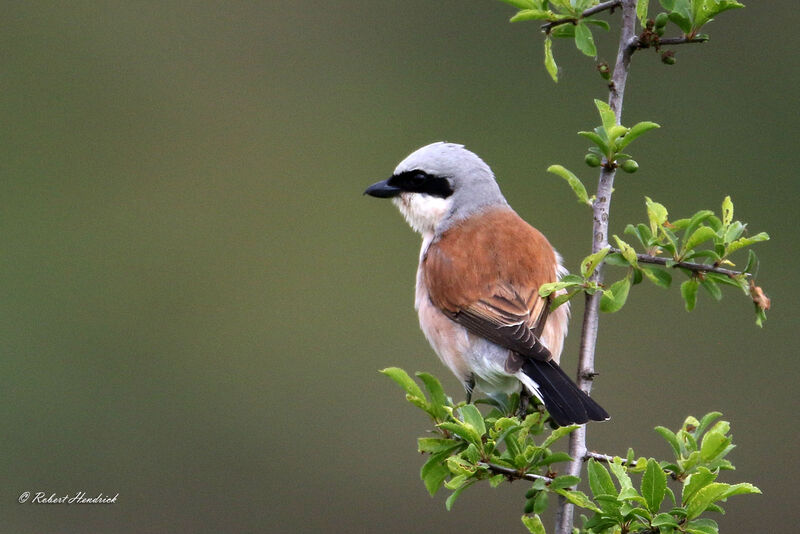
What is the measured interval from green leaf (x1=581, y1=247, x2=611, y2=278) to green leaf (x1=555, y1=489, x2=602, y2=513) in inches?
19.0

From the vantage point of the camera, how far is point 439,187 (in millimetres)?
3260

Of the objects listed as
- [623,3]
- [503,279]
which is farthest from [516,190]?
[623,3]

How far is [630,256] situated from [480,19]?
22.4ft

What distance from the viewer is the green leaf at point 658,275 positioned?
2255 millimetres

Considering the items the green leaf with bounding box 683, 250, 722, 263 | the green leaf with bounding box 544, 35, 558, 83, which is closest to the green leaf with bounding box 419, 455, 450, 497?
the green leaf with bounding box 683, 250, 722, 263

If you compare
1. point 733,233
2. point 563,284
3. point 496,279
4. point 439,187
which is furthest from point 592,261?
point 439,187

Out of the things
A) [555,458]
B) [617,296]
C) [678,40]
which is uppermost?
[678,40]

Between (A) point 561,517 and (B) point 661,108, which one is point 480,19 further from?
(A) point 561,517

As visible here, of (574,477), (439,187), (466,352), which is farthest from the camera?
(439,187)

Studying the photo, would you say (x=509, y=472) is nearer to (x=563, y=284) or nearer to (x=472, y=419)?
(x=472, y=419)

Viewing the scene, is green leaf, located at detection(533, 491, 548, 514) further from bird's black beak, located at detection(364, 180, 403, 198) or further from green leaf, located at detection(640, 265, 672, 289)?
bird's black beak, located at detection(364, 180, 403, 198)

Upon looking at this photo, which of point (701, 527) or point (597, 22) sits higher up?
point (597, 22)

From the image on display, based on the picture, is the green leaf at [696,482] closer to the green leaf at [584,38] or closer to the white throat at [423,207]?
the green leaf at [584,38]

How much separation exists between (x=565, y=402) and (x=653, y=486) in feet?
1.44
